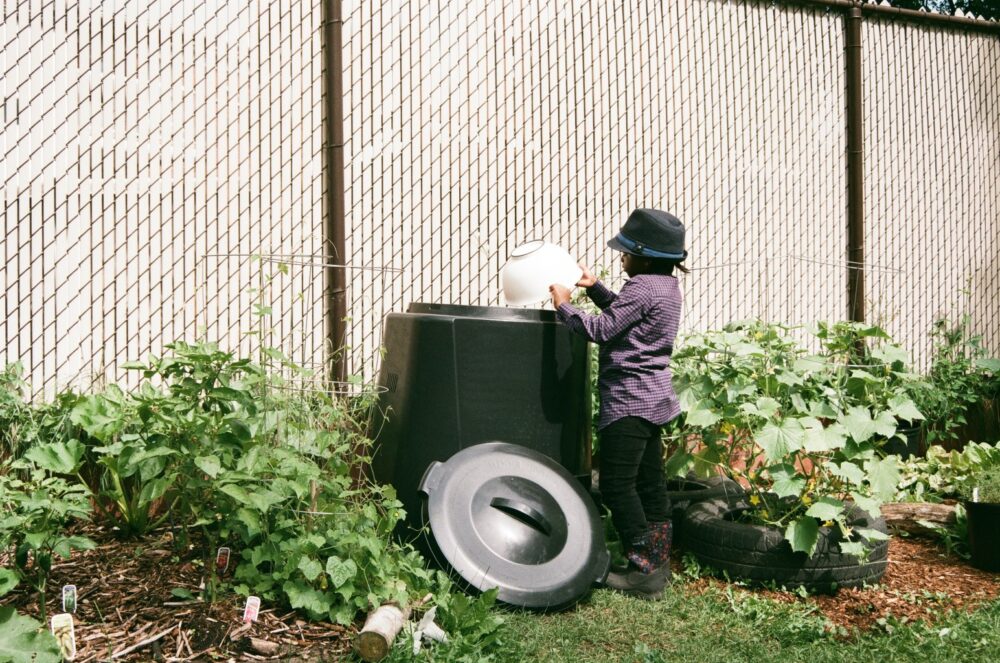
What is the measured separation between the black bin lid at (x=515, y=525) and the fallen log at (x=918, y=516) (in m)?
1.91

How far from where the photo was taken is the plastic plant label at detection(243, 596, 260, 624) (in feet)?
10.1

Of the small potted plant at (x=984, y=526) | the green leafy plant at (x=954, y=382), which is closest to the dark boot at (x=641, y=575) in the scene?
the small potted plant at (x=984, y=526)

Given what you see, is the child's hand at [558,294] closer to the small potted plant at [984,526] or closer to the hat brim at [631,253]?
the hat brim at [631,253]

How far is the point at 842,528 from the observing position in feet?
13.3

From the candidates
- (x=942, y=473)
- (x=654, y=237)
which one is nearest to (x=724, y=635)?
(x=654, y=237)

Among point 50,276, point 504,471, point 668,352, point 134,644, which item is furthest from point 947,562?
point 50,276

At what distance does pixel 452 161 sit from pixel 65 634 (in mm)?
3404

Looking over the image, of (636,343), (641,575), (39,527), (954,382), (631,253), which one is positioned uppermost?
(631,253)

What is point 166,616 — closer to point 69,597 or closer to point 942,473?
point 69,597

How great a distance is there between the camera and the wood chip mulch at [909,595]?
3.86 meters

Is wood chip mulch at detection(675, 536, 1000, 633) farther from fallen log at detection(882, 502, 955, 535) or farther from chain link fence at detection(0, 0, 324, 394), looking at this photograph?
chain link fence at detection(0, 0, 324, 394)

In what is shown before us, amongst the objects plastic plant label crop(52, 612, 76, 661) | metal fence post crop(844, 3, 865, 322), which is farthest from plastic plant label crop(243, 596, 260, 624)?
metal fence post crop(844, 3, 865, 322)

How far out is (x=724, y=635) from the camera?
3623 mm

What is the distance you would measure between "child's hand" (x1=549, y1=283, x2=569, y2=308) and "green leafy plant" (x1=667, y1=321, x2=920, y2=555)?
0.74 metres
